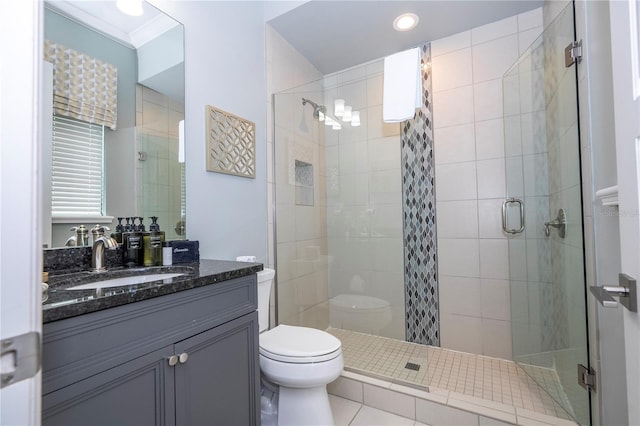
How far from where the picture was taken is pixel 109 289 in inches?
33.3

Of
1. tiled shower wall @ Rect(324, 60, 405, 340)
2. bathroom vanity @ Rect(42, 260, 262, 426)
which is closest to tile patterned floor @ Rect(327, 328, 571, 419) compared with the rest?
tiled shower wall @ Rect(324, 60, 405, 340)

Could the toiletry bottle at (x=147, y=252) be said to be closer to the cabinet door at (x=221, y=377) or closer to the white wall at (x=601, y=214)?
the cabinet door at (x=221, y=377)

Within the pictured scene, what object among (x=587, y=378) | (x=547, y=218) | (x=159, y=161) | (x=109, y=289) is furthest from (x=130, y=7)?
(x=587, y=378)

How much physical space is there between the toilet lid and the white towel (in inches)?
54.6

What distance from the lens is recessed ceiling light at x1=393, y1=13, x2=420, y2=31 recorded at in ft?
6.68

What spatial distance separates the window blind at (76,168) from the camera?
113 cm

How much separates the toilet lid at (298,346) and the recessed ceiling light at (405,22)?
2.19 metres

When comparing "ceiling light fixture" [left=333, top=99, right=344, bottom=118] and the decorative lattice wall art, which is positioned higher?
"ceiling light fixture" [left=333, top=99, right=344, bottom=118]

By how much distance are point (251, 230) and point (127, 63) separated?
1.11 m

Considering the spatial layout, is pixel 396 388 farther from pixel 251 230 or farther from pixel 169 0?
pixel 169 0

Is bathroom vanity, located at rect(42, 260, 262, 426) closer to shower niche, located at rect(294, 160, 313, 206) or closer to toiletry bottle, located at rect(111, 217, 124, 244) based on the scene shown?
toiletry bottle, located at rect(111, 217, 124, 244)

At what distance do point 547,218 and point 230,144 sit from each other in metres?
2.01

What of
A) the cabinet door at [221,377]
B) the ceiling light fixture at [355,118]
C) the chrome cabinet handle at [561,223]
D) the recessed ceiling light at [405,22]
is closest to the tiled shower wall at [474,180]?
the recessed ceiling light at [405,22]

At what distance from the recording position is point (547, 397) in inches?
61.8
